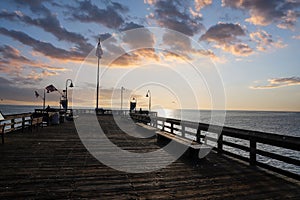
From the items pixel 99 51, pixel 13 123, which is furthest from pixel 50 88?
pixel 13 123

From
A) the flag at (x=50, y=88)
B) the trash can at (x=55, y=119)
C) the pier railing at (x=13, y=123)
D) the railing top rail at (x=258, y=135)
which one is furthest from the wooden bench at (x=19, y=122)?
the flag at (x=50, y=88)

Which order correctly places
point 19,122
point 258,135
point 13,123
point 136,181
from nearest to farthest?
1. point 136,181
2. point 258,135
3. point 13,123
4. point 19,122

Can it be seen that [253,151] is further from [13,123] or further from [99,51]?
[99,51]

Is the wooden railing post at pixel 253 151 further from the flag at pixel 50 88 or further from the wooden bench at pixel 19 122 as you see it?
the flag at pixel 50 88

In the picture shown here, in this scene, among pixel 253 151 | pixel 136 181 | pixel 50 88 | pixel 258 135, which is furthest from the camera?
pixel 50 88

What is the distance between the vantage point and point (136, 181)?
5191mm

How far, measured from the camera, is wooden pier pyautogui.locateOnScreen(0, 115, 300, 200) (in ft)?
14.4

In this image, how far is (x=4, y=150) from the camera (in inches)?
327

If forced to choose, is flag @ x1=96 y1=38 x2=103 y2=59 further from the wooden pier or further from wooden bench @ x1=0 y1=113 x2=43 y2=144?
the wooden pier

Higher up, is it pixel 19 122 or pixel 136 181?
pixel 19 122

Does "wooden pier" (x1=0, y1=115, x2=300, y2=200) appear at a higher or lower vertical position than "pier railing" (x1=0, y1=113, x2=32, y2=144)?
lower

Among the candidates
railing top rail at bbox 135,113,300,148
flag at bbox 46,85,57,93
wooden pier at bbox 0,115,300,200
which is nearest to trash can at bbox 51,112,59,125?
flag at bbox 46,85,57,93

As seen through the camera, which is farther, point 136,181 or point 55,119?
point 55,119

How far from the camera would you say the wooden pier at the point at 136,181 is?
439cm
